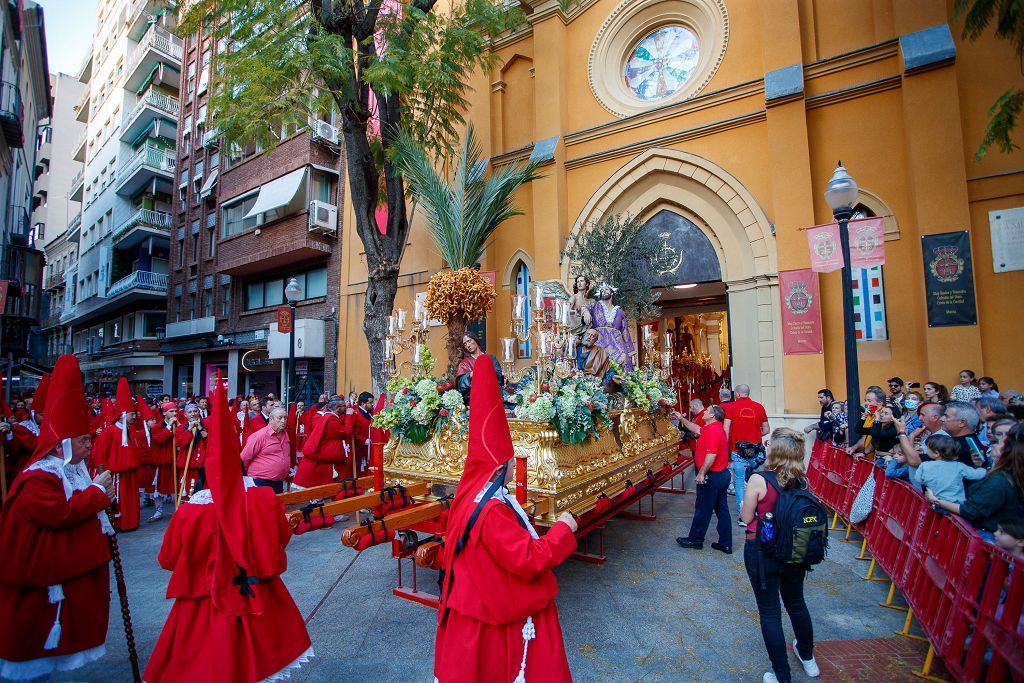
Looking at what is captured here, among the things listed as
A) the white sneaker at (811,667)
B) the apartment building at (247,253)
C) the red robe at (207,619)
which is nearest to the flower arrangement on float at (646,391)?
the white sneaker at (811,667)

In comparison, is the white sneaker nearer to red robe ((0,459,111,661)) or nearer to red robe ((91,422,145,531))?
red robe ((0,459,111,661))

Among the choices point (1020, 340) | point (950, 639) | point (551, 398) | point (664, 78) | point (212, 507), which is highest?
point (664, 78)

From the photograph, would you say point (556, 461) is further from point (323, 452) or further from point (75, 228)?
point (75, 228)

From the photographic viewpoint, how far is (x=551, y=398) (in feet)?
16.0

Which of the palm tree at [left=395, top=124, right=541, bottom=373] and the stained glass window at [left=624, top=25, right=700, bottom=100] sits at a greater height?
the stained glass window at [left=624, top=25, right=700, bottom=100]

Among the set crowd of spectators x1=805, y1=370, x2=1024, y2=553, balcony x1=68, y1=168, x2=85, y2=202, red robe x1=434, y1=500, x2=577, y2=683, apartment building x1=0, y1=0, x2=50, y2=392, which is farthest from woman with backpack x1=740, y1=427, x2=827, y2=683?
balcony x1=68, y1=168, x2=85, y2=202

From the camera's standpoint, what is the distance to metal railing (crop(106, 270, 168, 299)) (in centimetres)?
2673

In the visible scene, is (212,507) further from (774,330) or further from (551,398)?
(774,330)

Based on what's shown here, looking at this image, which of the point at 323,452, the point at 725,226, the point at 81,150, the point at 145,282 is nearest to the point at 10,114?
the point at 145,282

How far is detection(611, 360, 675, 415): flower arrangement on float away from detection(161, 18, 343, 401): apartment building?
13.3 m

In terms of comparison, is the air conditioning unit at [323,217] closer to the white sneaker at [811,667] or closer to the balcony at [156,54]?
the balcony at [156,54]

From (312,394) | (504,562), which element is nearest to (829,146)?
(504,562)

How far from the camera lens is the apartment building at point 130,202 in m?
28.0

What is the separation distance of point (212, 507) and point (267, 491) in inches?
11.5
